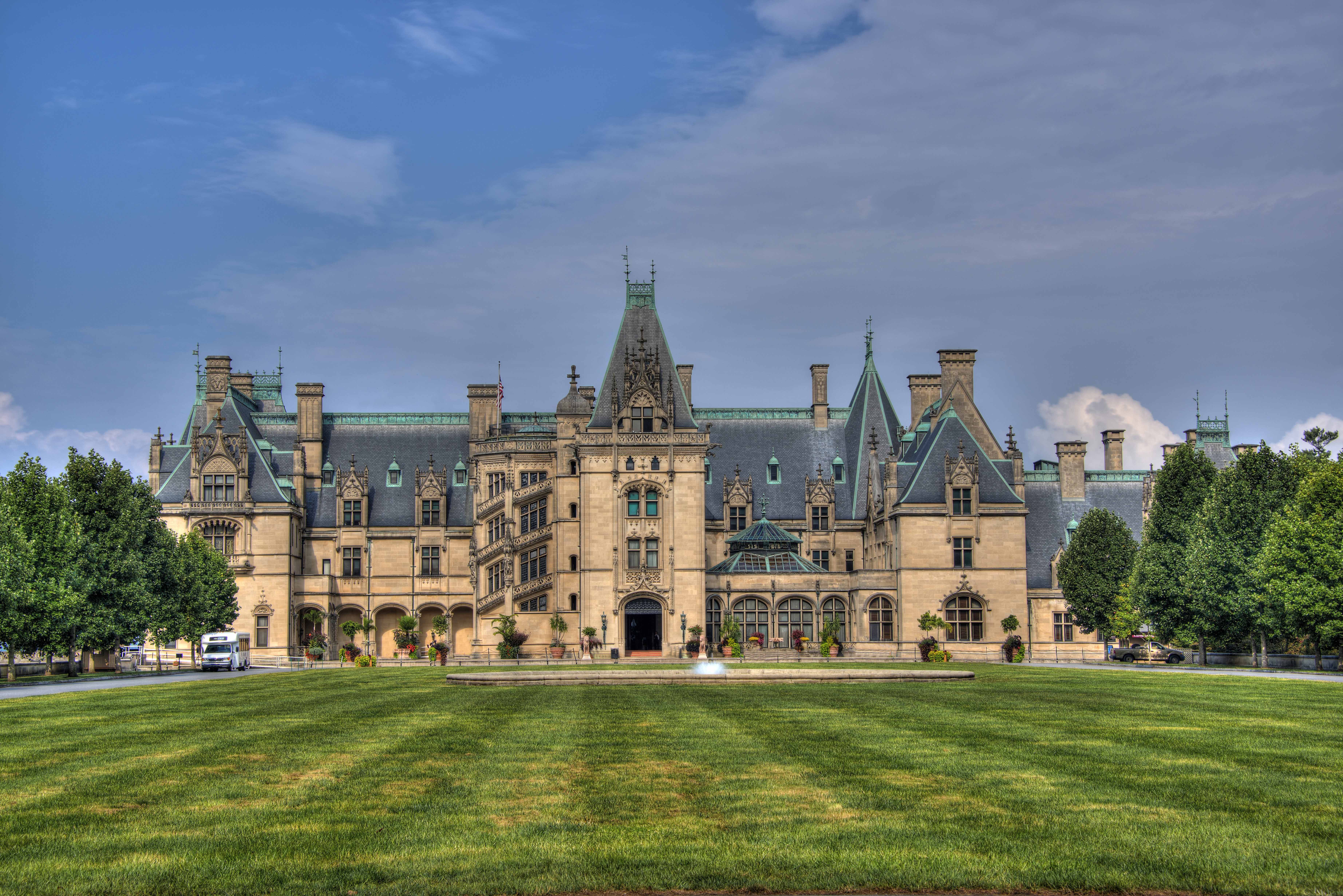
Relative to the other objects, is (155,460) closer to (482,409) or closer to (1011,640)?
(482,409)

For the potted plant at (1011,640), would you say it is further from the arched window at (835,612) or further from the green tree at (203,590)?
the green tree at (203,590)

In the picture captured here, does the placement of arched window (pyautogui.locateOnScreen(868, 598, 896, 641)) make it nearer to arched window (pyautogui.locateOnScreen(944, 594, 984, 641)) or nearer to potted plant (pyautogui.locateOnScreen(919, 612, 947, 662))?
potted plant (pyautogui.locateOnScreen(919, 612, 947, 662))

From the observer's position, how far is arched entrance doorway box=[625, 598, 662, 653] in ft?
255

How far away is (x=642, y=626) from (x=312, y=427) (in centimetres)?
3018

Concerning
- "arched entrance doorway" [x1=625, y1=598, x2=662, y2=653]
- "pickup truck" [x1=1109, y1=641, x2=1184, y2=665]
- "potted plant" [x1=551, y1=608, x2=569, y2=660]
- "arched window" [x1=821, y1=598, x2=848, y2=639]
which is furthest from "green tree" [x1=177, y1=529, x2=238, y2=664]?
"pickup truck" [x1=1109, y1=641, x2=1184, y2=665]

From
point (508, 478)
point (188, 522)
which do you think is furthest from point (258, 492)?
point (508, 478)

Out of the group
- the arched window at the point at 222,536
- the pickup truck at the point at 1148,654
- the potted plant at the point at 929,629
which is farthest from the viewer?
the arched window at the point at 222,536

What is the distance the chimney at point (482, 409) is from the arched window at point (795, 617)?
25.6 meters

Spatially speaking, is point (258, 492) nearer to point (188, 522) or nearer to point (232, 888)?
point (188, 522)

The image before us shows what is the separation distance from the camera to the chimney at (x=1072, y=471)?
9056 centimetres

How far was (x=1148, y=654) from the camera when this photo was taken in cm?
8056

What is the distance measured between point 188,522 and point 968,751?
238 ft

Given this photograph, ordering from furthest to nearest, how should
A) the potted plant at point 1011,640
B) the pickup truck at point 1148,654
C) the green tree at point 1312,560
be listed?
1. the pickup truck at point 1148,654
2. the potted plant at point 1011,640
3. the green tree at point 1312,560

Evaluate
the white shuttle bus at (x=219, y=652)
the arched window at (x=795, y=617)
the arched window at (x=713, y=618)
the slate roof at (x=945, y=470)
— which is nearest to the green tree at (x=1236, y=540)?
the slate roof at (x=945, y=470)
